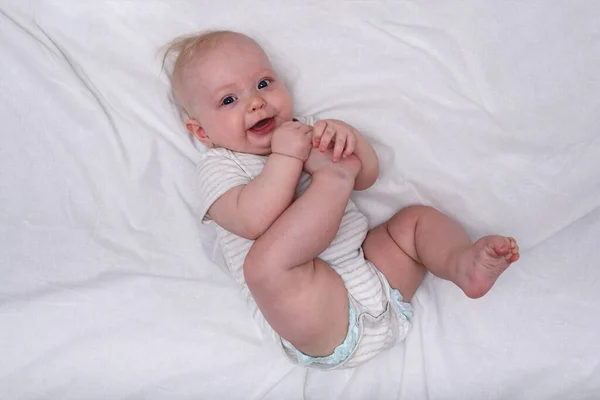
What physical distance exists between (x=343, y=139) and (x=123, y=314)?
0.55m

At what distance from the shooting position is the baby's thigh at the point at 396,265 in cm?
125

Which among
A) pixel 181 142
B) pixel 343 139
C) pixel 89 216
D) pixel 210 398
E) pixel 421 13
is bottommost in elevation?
pixel 210 398

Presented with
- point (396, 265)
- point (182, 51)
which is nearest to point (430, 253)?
point (396, 265)

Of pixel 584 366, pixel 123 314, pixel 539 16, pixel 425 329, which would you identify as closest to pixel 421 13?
pixel 539 16

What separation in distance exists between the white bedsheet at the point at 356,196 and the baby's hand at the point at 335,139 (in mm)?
164

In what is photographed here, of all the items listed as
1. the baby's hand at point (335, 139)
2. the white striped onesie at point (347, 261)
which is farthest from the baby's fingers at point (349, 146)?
the white striped onesie at point (347, 261)

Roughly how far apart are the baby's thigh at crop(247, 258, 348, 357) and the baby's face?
0.94 feet

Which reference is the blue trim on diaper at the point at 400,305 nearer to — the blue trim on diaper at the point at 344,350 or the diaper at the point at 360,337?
the diaper at the point at 360,337

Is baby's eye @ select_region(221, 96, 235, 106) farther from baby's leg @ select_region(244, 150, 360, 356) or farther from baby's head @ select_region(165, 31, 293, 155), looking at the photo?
baby's leg @ select_region(244, 150, 360, 356)

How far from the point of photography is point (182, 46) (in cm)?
130

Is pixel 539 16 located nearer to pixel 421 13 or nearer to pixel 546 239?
pixel 421 13

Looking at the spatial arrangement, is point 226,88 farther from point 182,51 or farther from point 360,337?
point 360,337

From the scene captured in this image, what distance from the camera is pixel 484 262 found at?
1.08 m

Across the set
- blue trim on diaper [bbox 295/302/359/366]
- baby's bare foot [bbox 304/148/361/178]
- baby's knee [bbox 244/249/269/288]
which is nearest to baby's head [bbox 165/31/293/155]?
baby's bare foot [bbox 304/148/361/178]
